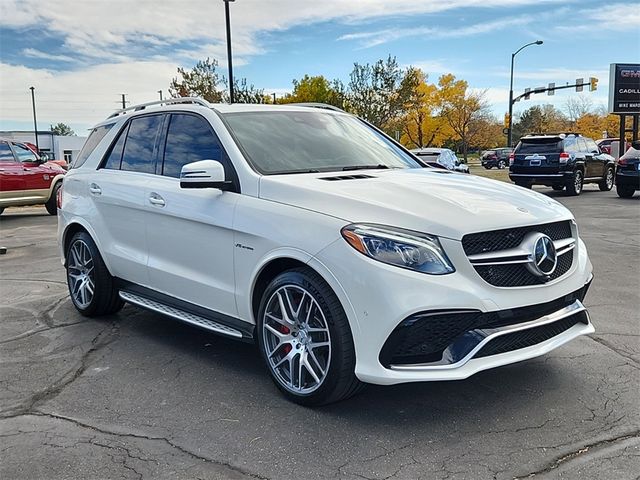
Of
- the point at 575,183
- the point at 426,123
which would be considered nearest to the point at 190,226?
the point at 575,183

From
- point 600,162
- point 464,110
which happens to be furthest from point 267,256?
point 464,110

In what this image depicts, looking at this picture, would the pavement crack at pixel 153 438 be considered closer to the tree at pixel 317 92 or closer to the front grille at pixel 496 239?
the front grille at pixel 496 239

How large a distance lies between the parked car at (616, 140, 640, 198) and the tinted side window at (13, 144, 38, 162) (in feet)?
52.4

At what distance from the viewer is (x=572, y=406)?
3.62 metres

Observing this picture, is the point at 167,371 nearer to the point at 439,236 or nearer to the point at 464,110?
the point at 439,236

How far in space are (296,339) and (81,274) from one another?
2.95 metres

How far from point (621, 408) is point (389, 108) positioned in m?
37.2

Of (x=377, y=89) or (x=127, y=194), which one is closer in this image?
(x=127, y=194)

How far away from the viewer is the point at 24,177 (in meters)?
15.3

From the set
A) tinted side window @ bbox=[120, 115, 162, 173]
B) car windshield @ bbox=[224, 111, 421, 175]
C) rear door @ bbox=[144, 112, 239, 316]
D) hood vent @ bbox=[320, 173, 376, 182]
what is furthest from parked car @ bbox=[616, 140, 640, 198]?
rear door @ bbox=[144, 112, 239, 316]

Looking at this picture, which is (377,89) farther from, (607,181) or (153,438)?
(153,438)

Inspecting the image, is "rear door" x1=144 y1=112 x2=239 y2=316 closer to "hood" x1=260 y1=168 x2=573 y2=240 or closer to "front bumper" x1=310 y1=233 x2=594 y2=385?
"hood" x1=260 y1=168 x2=573 y2=240

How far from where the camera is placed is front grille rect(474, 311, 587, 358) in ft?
10.7

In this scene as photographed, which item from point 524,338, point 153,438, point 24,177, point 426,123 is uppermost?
point 426,123
